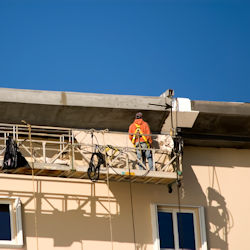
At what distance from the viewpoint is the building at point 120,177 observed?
2712 centimetres

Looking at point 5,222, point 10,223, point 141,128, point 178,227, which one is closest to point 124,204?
A: point 178,227

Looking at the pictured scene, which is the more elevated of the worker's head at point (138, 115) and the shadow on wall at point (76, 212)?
the worker's head at point (138, 115)

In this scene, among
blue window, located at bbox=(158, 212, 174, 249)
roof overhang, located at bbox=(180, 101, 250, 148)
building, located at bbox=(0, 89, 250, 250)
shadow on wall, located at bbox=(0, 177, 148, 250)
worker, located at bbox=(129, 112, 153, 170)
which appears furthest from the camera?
roof overhang, located at bbox=(180, 101, 250, 148)

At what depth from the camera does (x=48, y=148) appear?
28.2 meters

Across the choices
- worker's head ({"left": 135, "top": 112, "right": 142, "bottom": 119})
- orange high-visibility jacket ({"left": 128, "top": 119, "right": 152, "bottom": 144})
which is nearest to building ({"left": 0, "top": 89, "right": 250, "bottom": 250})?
orange high-visibility jacket ({"left": 128, "top": 119, "right": 152, "bottom": 144})

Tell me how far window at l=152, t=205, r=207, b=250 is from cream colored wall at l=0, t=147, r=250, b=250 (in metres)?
0.23

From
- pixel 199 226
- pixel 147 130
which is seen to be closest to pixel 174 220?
pixel 199 226

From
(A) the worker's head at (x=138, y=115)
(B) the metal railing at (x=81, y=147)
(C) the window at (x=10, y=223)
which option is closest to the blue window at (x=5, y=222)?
(C) the window at (x=10, y=223)

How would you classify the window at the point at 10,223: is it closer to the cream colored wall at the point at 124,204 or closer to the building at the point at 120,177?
the building at the point at 120,177

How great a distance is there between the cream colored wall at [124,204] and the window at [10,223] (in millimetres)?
206

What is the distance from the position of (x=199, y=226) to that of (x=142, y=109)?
393cm

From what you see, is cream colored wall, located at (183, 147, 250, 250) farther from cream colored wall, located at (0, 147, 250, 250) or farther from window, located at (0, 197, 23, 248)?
window, located at (0, 197, 23, 248)

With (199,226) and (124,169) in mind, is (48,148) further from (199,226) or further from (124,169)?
(199,226)

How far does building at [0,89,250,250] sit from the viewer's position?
27.1 meters
